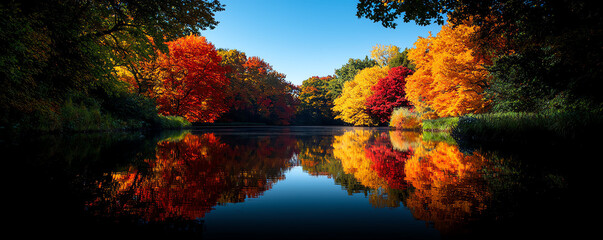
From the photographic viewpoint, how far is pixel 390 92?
36.4 meters

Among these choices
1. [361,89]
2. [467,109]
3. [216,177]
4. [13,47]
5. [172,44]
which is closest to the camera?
[216,177]

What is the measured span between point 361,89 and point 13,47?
1613 inches

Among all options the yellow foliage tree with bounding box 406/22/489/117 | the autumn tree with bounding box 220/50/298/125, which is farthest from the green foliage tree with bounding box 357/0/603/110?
the autumn tree with bounding box 220/50/298/125

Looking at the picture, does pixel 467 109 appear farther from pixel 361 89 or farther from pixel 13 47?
pixel 361 89

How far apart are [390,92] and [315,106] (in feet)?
111

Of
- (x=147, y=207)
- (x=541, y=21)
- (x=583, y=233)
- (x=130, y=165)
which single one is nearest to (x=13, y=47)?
(x=130, y=165)

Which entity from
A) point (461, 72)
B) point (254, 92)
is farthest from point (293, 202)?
point (254, 92)

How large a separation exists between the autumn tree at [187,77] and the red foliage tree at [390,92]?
819 inches

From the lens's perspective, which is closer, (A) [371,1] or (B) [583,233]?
(B) [583,233]

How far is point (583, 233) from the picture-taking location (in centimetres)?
201

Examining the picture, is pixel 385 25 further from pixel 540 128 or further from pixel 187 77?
pixel 187 77

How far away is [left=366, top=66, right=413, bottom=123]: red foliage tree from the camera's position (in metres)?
35.3

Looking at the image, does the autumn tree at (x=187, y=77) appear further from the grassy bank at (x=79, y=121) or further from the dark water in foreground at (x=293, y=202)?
the dark water in foreground at (x=293, y=202)

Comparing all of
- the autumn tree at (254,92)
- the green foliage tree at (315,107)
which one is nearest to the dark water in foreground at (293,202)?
the autumn tree at (254,92)
